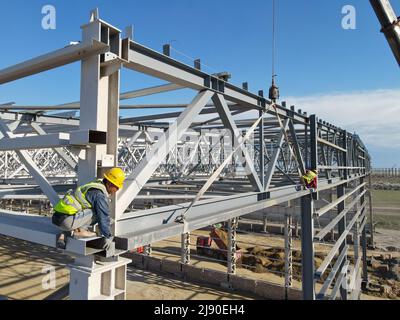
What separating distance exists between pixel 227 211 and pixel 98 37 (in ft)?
9.89

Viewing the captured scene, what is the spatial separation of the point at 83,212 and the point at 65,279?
11746mm

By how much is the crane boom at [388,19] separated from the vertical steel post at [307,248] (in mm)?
4266

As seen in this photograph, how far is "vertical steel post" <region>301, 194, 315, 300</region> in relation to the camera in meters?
7.51

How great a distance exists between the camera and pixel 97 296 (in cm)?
259

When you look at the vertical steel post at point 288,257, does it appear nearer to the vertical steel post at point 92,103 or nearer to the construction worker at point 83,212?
the construction worker at point 83,212

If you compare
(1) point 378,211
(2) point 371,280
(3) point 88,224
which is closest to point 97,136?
(3) point 88,224

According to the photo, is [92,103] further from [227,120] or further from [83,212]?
[227,120]

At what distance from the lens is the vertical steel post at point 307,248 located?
7.51 m

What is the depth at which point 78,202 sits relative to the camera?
2570mm

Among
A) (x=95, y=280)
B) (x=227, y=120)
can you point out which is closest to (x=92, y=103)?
(x=95, y=280)

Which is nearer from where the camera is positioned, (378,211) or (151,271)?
(151,271)

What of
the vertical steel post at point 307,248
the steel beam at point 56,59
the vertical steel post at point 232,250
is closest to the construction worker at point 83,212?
the steel beam at point 56,59
